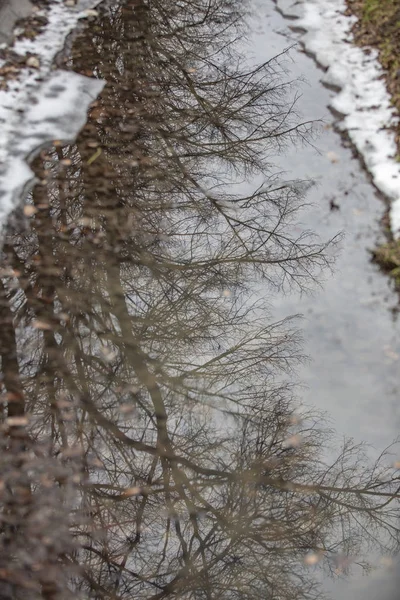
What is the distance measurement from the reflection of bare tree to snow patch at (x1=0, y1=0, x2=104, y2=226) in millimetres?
145

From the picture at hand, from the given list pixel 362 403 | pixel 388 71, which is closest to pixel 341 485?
pixel 362 403

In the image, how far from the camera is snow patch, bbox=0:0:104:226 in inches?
166

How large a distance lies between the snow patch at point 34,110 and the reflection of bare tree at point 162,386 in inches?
5.7

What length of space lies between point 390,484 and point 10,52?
5160 mm

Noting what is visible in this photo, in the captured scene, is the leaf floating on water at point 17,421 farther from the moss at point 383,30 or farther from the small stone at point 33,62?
the moss at point 383,30

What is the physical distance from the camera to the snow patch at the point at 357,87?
4.70 m

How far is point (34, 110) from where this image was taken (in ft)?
15.9

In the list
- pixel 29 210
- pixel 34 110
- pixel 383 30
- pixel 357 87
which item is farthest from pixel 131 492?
pixel 383 30

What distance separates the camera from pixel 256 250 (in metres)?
4.00

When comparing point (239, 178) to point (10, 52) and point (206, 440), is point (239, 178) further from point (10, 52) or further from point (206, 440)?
point (10, 52)

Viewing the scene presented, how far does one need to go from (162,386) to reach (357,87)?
A: 158 inches

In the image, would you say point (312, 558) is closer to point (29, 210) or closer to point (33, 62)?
point (29, 210)

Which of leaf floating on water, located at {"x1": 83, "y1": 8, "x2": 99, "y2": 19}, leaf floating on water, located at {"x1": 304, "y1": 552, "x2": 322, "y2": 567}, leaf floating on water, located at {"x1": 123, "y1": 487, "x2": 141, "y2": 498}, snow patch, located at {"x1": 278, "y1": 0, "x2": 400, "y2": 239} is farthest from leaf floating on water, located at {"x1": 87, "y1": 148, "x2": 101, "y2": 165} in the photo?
leaf floating on water, located at {"x1": 304, "y1": 552, "x2": 322, "y2": 567}

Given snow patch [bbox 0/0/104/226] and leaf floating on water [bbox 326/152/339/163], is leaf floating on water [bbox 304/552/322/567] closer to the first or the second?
snow patch [bbox 0/0/104/226]
